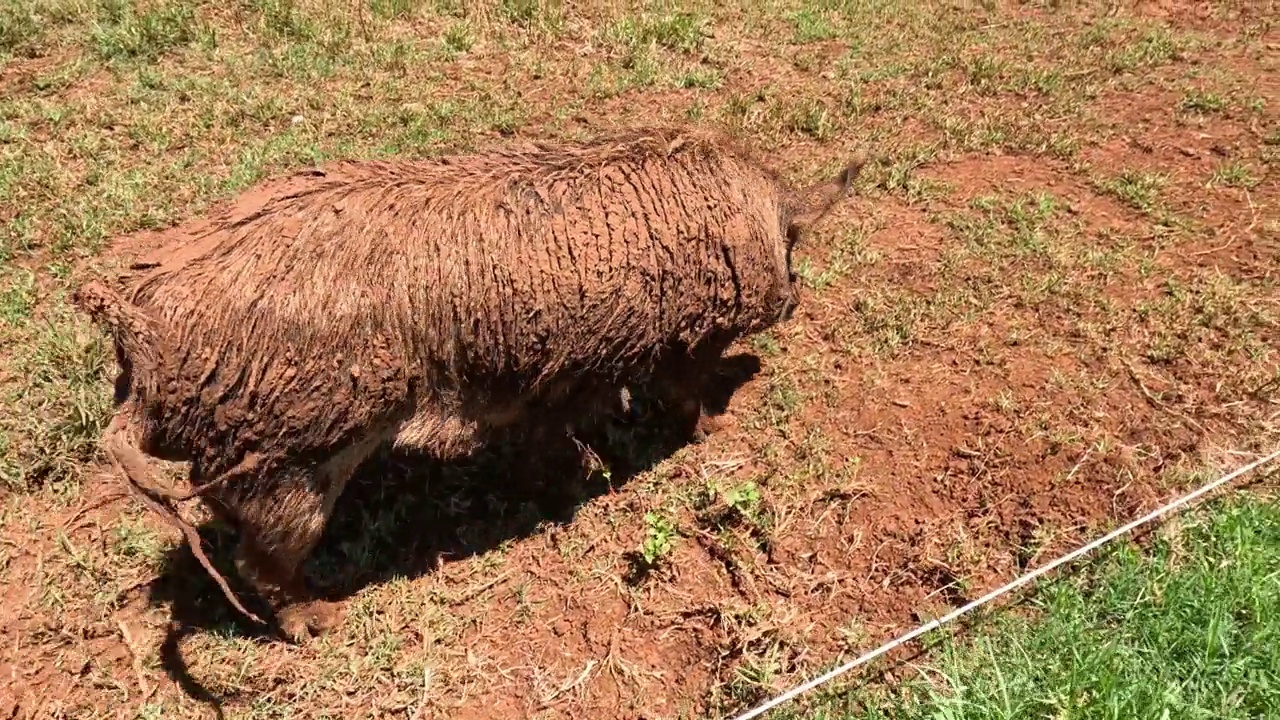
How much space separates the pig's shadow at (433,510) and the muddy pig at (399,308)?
331 millimetres

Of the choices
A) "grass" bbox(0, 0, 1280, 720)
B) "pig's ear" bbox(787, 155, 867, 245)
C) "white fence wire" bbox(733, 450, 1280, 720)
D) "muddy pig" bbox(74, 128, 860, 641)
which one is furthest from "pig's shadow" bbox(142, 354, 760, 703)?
"white fence wire" bbox(733, 450, 1280, 720)

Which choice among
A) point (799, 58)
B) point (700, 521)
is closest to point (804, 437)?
A: point (700, 521)

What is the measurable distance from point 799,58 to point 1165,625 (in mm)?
5140

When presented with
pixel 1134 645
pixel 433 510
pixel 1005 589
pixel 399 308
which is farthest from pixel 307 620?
pixel 1134 645

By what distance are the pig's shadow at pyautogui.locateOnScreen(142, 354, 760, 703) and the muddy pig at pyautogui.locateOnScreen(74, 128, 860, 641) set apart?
0.33m

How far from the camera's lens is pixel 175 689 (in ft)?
10.7

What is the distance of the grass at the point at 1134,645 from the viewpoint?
296 cm

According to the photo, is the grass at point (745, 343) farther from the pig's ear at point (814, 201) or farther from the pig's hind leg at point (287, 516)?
the pig's ear at point (814, 201)

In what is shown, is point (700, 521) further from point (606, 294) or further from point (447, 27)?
point (447, 27)

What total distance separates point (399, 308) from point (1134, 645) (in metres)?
3.16

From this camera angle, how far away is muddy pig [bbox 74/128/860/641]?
2641 millimetres

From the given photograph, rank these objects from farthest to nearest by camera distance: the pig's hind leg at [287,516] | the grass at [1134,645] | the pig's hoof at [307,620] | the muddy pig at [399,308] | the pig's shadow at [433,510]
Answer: the pig's shadow at [433,510] < the pig's hoof at [307,620] < the grass at [1134,645] < the pig's hind leg at [287,516] < the muddy pig at [399,308]

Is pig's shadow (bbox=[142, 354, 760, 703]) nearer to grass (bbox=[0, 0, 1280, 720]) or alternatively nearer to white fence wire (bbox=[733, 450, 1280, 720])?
grass (bbox=[0, 0, 1280, 720])

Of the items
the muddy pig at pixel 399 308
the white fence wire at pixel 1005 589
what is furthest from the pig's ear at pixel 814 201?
the white fence wire at pixel 1005 589
